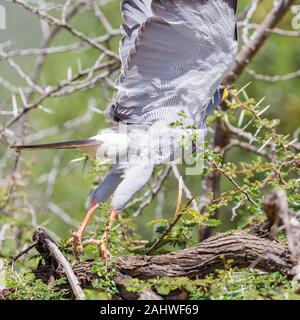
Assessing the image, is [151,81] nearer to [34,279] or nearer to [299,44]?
[34,279]

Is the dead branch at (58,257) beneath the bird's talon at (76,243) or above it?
beneath

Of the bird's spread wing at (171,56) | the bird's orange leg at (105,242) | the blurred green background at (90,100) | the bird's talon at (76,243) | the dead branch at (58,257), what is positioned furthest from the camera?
the blurred green background at (90,100)

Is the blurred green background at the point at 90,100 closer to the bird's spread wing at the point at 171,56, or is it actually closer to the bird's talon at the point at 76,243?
the bird's spread wing at the point at 171,56

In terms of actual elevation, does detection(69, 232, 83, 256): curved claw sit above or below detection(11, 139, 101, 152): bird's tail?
below

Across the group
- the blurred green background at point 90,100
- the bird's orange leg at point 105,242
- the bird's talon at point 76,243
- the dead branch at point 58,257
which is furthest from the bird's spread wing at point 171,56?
the blurred green background at point 90,100

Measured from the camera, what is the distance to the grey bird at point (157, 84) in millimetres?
4230

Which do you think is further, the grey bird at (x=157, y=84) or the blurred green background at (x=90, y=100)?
the blurred green background at (x=90, y=100)

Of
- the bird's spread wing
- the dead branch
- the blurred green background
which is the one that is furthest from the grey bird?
the blurred green background

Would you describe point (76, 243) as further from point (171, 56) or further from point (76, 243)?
point (171, 56)

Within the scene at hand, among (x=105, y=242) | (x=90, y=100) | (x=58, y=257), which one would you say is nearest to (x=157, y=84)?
(x=105, y=242)

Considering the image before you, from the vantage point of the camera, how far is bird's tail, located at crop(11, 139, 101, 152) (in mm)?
4418

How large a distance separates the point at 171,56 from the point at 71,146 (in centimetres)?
83

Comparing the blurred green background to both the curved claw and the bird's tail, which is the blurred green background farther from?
the curved claw
